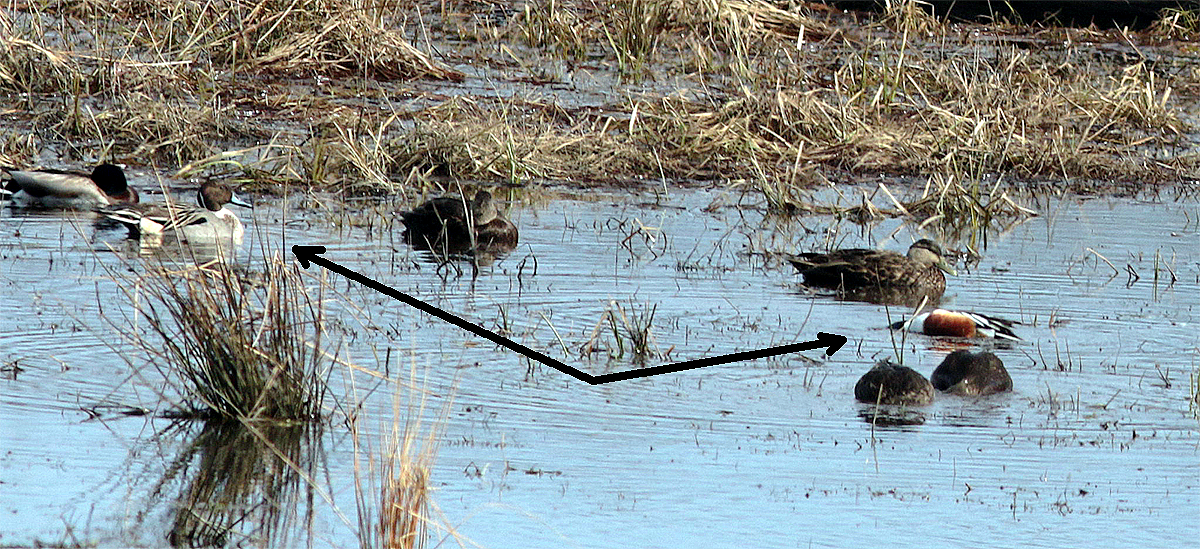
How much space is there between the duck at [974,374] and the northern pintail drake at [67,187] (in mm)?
5643

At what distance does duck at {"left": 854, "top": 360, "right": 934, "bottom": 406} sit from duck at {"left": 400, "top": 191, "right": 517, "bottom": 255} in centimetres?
356

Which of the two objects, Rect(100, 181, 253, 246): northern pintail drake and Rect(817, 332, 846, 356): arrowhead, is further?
Rect(100, 181, 253, 246): northern pintail drake

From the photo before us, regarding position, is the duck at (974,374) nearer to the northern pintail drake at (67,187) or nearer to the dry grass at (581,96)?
the dry grass at (581,96)

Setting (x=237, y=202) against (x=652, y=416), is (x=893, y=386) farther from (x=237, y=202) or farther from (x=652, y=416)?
(x=237, y=202)

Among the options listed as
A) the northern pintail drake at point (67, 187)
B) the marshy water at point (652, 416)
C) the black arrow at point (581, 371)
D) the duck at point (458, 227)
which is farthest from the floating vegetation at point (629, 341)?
the northern pintail drake at point (67, 187)

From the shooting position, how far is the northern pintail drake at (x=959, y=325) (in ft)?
26.8

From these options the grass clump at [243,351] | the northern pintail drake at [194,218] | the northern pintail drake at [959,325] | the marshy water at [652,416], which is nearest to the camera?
the marshy water at [652,416]

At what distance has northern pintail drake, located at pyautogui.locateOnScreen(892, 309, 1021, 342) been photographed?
26.8ft

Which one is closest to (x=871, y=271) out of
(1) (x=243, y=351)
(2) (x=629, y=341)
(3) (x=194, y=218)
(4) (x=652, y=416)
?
(2) (x=629, y=341)

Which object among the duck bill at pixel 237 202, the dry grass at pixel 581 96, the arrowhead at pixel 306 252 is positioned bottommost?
the arrowhead at pixel 306 252

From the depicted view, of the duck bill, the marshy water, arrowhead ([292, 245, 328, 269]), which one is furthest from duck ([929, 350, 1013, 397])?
the duck bill

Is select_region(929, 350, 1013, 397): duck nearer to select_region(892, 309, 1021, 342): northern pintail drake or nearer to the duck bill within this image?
select_region(892, 309, 1021, 342): northern pintail drake

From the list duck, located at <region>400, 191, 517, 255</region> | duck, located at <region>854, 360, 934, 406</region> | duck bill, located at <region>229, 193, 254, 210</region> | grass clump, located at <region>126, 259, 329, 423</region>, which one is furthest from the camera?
duck bill, located at <region>229, 193, 254, 210</region>

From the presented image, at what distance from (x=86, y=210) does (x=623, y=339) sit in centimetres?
435
